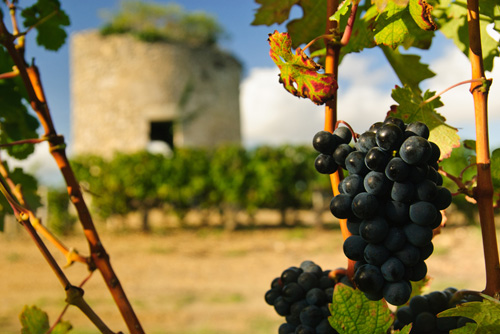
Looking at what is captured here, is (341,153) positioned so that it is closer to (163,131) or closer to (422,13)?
(422,13)

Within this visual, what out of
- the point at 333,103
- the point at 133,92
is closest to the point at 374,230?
the point at 333,103

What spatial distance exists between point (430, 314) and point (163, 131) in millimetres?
16396

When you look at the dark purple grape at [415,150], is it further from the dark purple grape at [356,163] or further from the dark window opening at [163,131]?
the dark window opening at [163,131]

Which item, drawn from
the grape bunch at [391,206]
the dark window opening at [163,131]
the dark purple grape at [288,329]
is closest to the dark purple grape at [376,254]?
the grape bunch at [391,206]

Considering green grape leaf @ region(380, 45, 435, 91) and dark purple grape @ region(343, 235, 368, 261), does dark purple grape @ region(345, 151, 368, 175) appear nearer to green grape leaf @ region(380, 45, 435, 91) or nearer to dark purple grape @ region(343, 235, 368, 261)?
dark purple grape @ region(343, 235, 368, 261)

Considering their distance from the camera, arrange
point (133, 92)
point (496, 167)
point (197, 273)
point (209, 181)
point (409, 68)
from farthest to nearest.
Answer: point (133, 92) < point (209, 181) < point (197, 273) < point (409, 68) < point (496, 167)

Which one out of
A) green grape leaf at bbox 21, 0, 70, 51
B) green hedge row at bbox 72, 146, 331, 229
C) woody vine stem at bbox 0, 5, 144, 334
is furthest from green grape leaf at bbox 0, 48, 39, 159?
green hedge row at bbox 72, 146, 331, 229

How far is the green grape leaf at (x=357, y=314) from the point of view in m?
0.47

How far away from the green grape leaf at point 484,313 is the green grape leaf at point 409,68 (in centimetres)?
→ 41

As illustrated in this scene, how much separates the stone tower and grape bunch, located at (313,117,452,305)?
14.2 m

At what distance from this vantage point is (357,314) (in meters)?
0.47

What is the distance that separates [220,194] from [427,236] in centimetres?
996

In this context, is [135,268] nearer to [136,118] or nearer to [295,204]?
[295,204]

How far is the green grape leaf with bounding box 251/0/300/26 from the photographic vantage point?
72 cm
